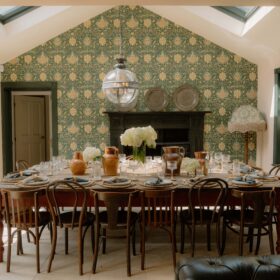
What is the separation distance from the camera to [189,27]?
6766 mm

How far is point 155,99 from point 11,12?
2.87 m

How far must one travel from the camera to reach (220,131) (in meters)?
7.06

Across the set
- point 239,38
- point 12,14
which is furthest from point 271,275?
point 12,14

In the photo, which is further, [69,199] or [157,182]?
[69,199]

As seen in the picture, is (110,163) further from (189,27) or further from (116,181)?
(189,27)

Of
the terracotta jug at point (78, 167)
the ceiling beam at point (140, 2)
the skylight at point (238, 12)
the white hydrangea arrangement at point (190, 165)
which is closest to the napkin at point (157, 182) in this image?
the white hydrangea arrangement at point (190, 165)

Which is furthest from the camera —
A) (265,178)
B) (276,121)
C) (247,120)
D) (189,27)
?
(189,27)

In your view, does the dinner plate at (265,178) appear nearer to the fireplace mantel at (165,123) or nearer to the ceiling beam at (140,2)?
the ceiling beam at (140,2)

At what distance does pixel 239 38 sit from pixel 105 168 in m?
3.27

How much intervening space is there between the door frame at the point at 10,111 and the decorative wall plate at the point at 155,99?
1766 millimetres

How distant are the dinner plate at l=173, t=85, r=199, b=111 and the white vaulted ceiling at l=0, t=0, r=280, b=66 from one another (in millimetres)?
1003

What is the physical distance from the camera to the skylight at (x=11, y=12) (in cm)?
550

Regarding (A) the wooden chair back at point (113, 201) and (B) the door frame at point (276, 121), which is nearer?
(A) the wooden chair back at point (113, 201)

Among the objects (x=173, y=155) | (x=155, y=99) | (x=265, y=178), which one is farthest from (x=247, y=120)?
(x=173, y=155)
